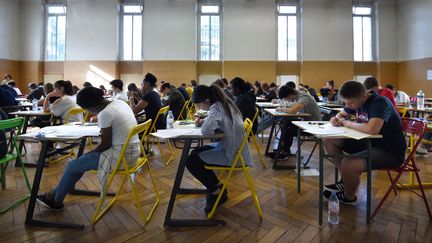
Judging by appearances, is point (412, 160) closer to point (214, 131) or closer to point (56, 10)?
point (214, 131)

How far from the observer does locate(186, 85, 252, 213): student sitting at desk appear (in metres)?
2.20

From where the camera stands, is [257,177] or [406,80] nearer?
[257,177]

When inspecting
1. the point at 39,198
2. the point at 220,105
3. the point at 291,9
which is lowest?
the point at 39,198

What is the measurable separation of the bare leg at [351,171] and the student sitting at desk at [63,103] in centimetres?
358

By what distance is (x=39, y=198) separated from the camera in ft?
7.80

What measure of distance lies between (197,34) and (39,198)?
36.5 feet

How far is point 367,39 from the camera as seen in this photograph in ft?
42.4

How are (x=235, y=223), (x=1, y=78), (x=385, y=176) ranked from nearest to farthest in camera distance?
(x=235, y=223) → (x=385, y=176) → (x=1, y=78)

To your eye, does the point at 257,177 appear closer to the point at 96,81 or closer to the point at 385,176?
the point at 385,176

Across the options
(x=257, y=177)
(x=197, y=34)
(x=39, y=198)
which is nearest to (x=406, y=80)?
(x=197, y=34)

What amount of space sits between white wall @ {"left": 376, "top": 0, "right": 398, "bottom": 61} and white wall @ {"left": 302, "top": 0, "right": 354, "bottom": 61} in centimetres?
138

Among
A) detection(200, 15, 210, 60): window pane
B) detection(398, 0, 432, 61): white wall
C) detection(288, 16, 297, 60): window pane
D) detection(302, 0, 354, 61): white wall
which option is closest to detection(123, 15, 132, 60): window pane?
detection(200, 15, 210, 60): window pane

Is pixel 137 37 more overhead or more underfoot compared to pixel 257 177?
more overhead

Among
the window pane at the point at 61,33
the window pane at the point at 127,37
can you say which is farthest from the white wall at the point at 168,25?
the window pane at the point at 61,33
